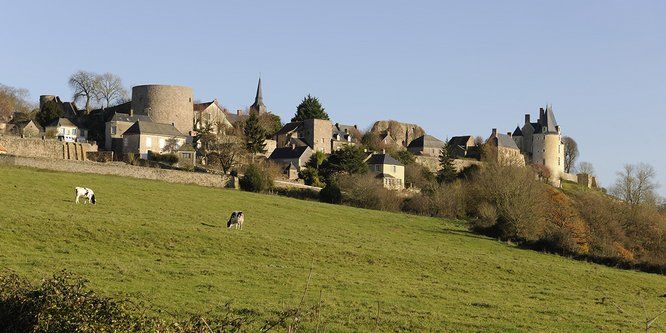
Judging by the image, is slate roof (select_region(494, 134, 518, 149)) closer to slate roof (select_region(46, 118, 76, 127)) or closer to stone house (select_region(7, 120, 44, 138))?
slate roof (select_region(46, 118, 76, 127))

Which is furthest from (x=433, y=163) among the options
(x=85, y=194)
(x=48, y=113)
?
(x=85, y=194)

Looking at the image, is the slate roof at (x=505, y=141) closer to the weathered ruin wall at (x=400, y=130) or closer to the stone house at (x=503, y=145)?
the stone house at (x=503, y=145)

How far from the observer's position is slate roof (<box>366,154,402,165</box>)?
68594 millimetres

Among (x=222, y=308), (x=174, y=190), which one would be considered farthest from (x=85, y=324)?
(x=174, y=190)

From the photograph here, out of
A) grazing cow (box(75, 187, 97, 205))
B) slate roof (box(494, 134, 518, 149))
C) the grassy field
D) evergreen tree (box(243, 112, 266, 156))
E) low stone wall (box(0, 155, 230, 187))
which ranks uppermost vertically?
slate roof (box(494, 134, 518, 149))

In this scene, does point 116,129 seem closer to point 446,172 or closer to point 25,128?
point 25,128

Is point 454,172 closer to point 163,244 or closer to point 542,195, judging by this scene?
point 542,195

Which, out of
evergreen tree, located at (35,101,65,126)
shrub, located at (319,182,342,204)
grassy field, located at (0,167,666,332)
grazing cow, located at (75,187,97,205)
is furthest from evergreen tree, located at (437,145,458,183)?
evergreen tree, located at (35,101,65,126)

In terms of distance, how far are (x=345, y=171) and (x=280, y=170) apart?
572 cm

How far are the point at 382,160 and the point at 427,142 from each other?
26.1m

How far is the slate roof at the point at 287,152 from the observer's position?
7000 centimetres

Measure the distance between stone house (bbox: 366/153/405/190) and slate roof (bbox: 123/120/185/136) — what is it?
59.5 feet

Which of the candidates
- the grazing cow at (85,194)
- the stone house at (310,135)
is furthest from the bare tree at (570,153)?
the grazing cow at (85,194)

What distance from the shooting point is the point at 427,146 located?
93.0m
